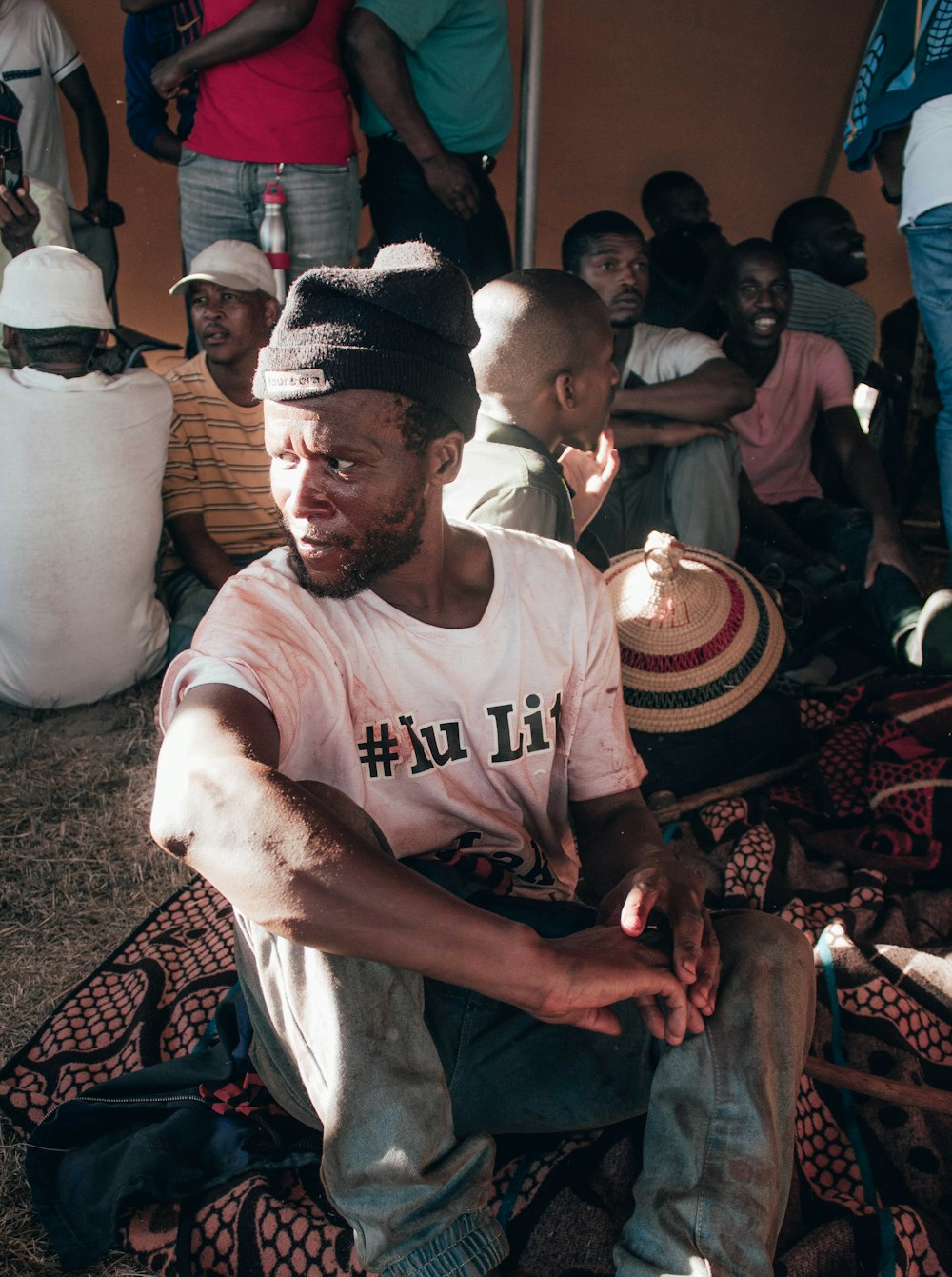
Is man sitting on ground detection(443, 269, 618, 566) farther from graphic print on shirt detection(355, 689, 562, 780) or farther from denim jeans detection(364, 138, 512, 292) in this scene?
denim jeans detection(364, 138, 512, 292)

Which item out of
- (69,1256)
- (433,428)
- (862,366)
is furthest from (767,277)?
(69,1256)

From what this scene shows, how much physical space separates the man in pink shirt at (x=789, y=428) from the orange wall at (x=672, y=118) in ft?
5.59

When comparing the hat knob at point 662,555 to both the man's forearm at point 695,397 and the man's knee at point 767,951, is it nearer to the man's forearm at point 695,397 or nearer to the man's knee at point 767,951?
the man's forearm at point 695,397

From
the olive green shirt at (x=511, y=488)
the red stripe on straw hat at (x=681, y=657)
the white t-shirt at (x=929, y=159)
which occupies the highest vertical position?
the white t-shirt at (x=929, y=159)

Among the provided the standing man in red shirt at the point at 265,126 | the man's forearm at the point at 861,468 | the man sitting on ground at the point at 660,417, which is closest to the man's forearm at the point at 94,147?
the standing man in red shirt at the point at 265,126

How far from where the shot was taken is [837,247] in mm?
5340

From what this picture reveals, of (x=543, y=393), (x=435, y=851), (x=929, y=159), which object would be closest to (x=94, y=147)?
(x=543, y=393)

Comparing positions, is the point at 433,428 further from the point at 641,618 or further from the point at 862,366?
the point at 862,366

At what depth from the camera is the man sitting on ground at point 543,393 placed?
2561mm

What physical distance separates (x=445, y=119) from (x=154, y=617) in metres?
2.08

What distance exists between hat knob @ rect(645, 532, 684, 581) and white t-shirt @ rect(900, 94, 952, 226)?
1266 mm

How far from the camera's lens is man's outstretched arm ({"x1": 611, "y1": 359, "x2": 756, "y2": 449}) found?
12.4 ft

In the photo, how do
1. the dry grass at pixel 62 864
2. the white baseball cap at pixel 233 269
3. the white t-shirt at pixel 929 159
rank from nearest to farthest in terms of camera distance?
the dry grass at pixel 62 864, the white t-shirt at pixel 929 159, the white baseball cap at pixel 233 269

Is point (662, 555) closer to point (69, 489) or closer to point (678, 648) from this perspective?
point (678, 648)
